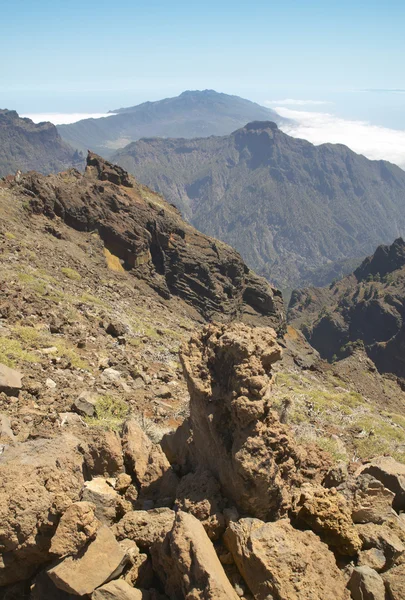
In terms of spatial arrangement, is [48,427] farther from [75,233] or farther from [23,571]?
[75,233]

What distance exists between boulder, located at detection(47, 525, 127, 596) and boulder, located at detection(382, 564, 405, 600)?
9.97 ft

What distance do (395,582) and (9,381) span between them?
7.91m

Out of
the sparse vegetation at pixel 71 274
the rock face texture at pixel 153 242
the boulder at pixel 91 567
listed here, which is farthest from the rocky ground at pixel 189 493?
the rock face texture at pixel 153 242

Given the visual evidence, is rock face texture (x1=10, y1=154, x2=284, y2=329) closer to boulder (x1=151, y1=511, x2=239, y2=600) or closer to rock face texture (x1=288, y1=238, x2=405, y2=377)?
rock face texture (x1=288, y1=238, x2=405, y2=377)

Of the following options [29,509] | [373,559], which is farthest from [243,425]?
[29,509]

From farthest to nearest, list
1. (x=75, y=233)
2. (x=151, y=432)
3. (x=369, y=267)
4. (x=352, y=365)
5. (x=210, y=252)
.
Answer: (x=369, y=267) < (x=210, y=252) < (x=352, y=365) < (x=75, y=233) < (x=151, y=432)

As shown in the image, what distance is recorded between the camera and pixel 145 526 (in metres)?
6.08

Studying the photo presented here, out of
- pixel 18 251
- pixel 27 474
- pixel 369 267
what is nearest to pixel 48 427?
pixel 27 474

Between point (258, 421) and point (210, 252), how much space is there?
3800 cm

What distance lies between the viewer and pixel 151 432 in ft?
32.1

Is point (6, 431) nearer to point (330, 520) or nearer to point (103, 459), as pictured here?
point (103, 459)

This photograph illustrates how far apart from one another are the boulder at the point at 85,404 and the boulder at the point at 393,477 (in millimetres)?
5678

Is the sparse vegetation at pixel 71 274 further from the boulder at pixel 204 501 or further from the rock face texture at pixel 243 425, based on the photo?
the boulder at pixel 204 501

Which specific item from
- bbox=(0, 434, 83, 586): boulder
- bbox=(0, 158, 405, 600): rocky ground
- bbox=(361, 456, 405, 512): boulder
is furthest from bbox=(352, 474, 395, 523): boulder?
bbox=(0, 434, 83, 586): boulder
